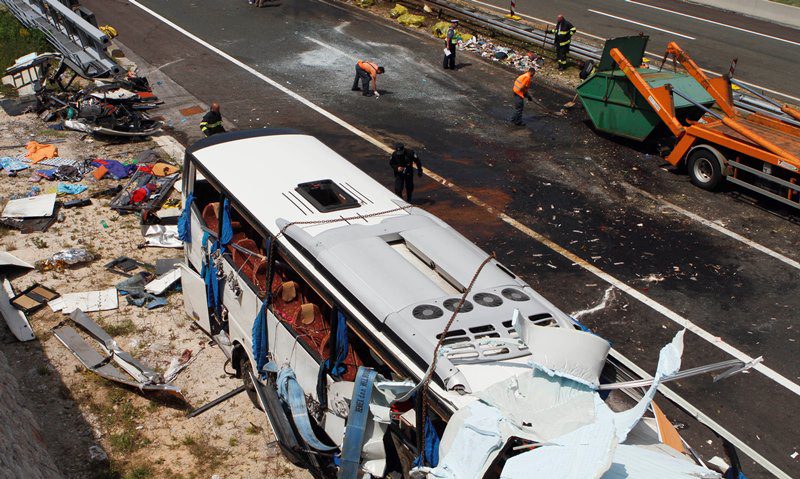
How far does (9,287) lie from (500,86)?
1375 centimetres

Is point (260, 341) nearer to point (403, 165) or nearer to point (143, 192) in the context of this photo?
point (403, 165)

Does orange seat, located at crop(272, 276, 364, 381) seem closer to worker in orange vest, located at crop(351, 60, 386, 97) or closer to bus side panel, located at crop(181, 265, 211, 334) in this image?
bus side panel, located at crop(181, 265, 211, 334)

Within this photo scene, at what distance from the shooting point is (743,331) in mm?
10297

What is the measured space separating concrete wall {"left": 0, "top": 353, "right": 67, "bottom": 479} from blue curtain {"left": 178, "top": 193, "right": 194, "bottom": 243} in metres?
2.67

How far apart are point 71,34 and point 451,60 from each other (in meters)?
10.4

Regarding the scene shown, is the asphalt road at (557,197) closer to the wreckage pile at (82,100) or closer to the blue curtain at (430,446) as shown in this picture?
the wreckage pile at (82,100)

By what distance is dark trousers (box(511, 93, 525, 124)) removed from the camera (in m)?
17.1

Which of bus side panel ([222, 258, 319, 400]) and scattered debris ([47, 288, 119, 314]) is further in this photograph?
scattered debris ([47, 288, 119, 314])

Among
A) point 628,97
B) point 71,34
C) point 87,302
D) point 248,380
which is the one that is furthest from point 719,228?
point 71,34

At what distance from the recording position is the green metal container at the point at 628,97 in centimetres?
1565

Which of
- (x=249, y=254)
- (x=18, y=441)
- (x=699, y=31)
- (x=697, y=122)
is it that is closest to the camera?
(x=18, y=441)

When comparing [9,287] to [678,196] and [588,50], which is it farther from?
[588,50]

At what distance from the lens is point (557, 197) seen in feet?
46.0

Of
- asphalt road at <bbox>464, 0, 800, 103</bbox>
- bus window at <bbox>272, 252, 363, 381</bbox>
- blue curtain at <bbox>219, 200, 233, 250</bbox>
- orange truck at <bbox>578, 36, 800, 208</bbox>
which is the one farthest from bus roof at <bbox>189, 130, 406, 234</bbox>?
asphalt road at <bbox>464, 0, 800, 103</bbox>
